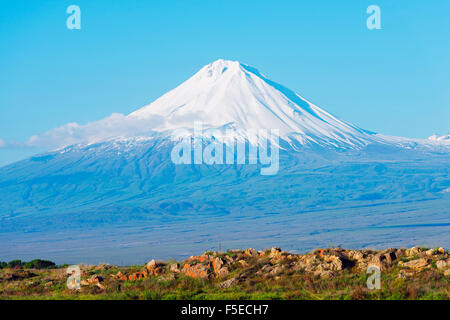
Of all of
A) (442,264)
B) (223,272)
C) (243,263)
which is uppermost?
(442,264)

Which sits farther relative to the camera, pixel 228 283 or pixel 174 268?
pixel 174 268

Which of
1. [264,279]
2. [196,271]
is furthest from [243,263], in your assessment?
[264,279]

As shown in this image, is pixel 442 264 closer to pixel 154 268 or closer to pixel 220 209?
pixel 154 268

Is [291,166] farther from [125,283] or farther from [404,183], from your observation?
[125,283]

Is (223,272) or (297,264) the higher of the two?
(297,264)

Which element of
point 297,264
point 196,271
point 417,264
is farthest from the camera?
point 196,271

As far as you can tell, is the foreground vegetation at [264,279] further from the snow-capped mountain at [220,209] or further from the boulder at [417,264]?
the snow-capped mountain at [220,209]

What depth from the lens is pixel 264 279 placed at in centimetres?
1714

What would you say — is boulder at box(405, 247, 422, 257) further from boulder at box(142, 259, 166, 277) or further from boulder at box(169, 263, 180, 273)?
boulder at box(142, 259, 166, 277)

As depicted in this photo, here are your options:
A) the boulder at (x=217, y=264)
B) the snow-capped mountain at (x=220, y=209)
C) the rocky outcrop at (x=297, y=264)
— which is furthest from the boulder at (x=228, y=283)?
the snow-capped mountain at (x=220, y=209)

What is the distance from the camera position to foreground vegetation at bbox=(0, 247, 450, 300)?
49.6 ft

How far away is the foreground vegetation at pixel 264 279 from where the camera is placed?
1511 centimetres

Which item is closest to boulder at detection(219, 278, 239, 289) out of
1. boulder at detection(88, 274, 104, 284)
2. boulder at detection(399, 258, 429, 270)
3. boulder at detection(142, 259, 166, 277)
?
boulder at detection(142, 259, 166, 277)
